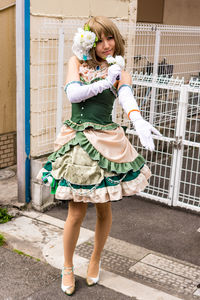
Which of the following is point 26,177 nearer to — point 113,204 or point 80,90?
point 113,204

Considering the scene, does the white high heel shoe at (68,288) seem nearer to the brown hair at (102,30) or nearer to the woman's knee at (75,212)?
the woman's knee at (75,212)

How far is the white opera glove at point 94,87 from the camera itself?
3096 millimetres

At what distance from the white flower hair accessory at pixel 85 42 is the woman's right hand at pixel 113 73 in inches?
9.4

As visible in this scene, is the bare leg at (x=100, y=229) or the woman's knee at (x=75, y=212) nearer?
the woman's knee at (x=75, y=212)

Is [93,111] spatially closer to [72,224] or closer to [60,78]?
[72,224]

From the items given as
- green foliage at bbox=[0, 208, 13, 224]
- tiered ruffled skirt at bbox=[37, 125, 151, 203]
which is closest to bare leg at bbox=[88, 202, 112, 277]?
tiered ruffled skirt at bbox=[37, 125, 151, 203]

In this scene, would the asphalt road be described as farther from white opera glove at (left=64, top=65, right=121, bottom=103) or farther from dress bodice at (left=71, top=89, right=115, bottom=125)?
white opera glove at (left=64, top=65, right=121, bottom=103)

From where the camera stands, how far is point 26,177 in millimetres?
5105

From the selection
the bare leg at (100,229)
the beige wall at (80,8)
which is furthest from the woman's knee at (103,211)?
the beige wall at (80,8)

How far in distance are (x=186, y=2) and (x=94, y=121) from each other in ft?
27.2

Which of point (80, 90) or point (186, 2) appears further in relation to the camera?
point (186, 2)

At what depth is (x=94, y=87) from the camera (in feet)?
10.2

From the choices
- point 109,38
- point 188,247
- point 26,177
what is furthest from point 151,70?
point 109,38

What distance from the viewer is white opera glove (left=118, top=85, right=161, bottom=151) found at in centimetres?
287
